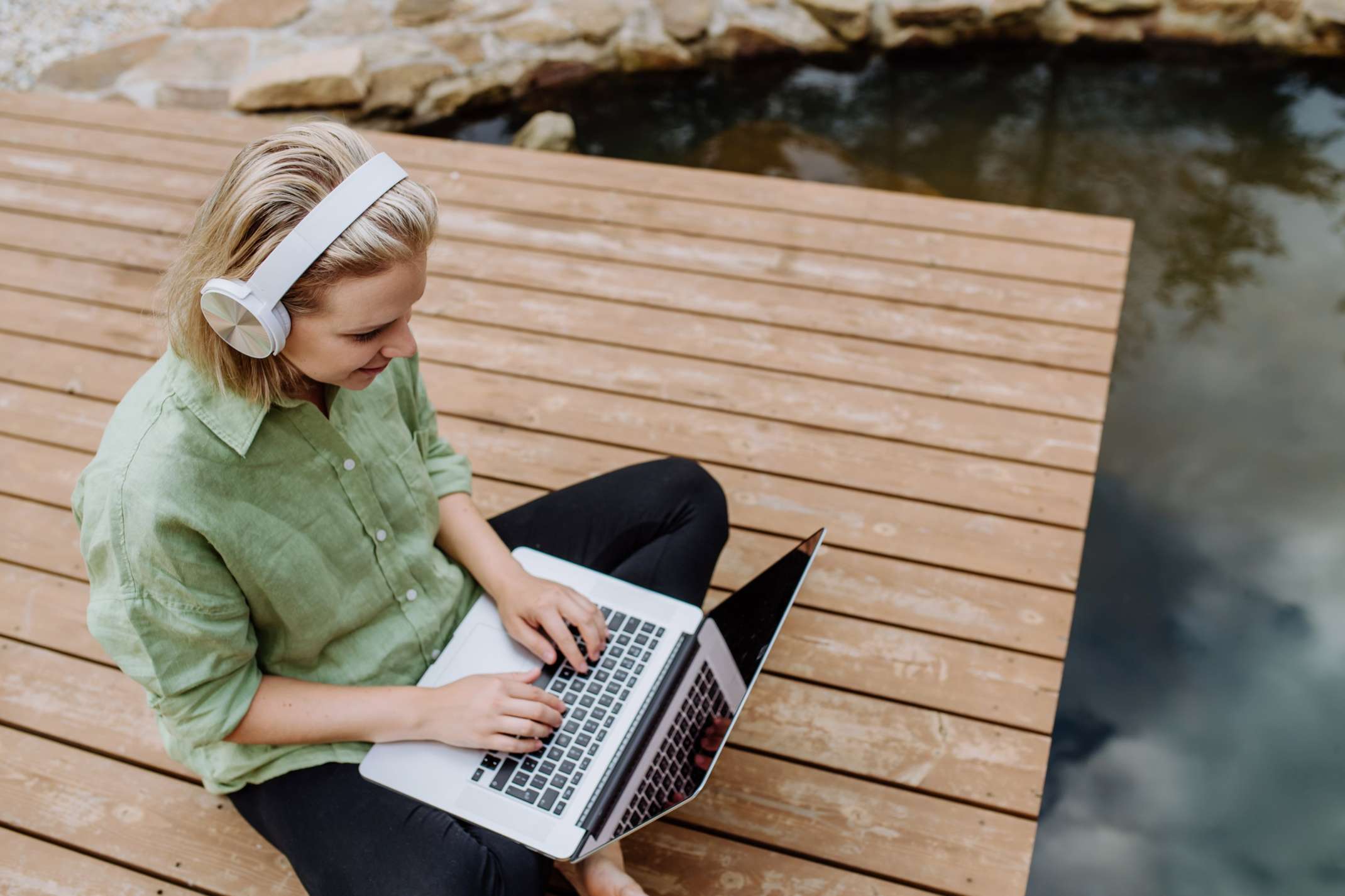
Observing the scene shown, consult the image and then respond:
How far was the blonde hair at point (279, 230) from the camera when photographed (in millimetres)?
948

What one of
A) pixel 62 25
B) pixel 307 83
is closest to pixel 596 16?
pixel 307 83

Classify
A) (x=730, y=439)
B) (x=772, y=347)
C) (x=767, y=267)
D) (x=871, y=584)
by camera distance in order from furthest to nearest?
(x=767, y=267) → (x=772, y=347) → (x=730, y=439) → (x=871, y=584)

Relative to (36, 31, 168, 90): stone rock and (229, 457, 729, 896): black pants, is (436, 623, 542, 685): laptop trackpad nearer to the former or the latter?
(229, 457, 729, 896): black pants

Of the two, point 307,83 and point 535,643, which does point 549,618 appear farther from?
point 307,83

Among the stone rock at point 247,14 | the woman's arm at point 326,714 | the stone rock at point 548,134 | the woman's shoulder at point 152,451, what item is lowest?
the stone rock at point 548,134

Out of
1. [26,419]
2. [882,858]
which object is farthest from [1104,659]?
[26,419]

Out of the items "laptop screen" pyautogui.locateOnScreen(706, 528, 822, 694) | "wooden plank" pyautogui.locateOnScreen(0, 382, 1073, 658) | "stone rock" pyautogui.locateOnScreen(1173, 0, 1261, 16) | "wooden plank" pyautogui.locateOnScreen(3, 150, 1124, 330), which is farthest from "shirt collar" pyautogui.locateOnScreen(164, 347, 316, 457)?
"stone rock" pyautogui.locateOnScreen(1173, 0, 1261, 16)

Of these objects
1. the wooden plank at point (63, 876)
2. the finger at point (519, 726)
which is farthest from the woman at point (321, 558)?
the wooden plank at point (63, 876)

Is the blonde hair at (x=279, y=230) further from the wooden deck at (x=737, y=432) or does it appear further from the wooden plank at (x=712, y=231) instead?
the wooden plank at (x=712, y=231)

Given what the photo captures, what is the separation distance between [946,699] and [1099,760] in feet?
2.46

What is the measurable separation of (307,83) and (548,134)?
0.83 m

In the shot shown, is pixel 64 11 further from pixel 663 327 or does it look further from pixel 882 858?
pixel 882 858

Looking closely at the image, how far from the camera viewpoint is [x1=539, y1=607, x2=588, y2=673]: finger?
132 centimetres

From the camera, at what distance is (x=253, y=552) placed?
3.60ft
